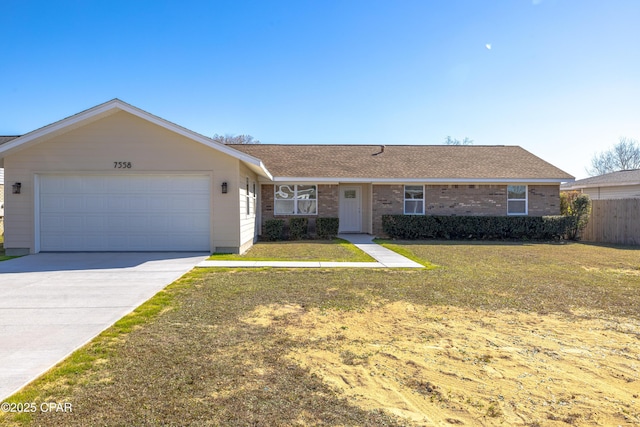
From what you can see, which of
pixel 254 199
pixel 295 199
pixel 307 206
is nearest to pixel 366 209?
pixel 307 206

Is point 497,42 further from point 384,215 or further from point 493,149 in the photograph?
point 493,149

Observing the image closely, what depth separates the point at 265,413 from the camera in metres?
2.66

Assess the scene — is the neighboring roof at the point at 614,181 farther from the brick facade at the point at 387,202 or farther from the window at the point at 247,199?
the window at the point at 247,199

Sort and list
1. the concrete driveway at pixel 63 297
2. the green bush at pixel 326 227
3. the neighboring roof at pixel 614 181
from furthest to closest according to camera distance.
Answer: the neighboring roof at pixel 614 181 → the green bush at pixel 326 227 → the concrete driveway at pixel 63 297


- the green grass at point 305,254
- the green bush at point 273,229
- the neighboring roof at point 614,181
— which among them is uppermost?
the neighboring roof at point 614,181

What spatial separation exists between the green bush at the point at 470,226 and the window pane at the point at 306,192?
3.31 m

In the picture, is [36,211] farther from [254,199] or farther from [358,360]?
[358,360]

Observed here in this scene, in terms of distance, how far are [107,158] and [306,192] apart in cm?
819

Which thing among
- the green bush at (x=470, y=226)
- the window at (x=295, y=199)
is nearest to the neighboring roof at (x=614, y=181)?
the green bush at (x=470, y=226)

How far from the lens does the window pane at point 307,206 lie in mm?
16734

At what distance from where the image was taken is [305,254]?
11.1 meters

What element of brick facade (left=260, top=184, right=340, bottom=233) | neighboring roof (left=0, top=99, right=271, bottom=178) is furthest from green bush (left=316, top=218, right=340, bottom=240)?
neighboring roof (left=0, top=99, right=271, bottom=178)

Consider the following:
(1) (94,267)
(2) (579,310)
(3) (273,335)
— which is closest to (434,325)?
(3) (273,335)

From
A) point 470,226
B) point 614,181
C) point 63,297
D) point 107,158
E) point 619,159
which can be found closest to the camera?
point 63,297
